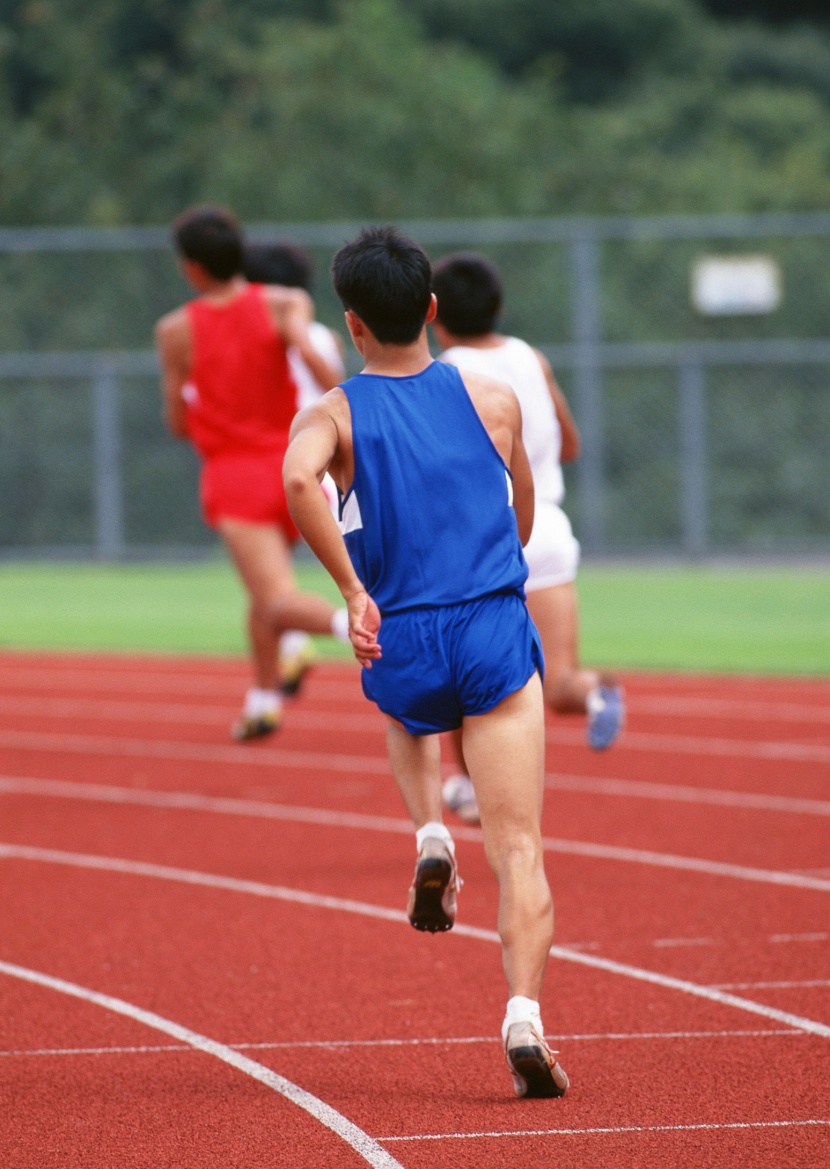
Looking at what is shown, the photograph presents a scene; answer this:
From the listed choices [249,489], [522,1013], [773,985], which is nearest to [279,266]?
[249,489]

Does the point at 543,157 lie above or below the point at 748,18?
below

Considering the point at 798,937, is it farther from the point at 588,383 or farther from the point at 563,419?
the point at 588,383

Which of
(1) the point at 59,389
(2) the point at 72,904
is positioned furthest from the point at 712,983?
(1) the point at 59,389

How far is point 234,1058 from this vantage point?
171 inches

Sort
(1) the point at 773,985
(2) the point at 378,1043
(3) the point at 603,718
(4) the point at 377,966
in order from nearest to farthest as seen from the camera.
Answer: (2) the point at 378,1043 < (1) the point at 773,985 < (4) the point at 377,966 < (3) the point at 603,718

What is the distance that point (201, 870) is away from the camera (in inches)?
259

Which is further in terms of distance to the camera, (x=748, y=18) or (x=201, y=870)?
(x=748, y=18)

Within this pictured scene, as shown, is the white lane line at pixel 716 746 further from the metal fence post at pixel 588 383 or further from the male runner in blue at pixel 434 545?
the metal fence post at pixel 588 383

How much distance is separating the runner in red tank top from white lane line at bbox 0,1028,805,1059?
13.6ft

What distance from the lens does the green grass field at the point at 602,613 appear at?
13.2 meters

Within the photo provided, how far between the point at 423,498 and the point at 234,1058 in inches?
51.2

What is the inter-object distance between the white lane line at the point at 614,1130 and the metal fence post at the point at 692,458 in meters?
15.8

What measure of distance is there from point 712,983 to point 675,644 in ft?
28.9

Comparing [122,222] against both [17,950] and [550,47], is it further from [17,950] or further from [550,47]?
[17,950]
